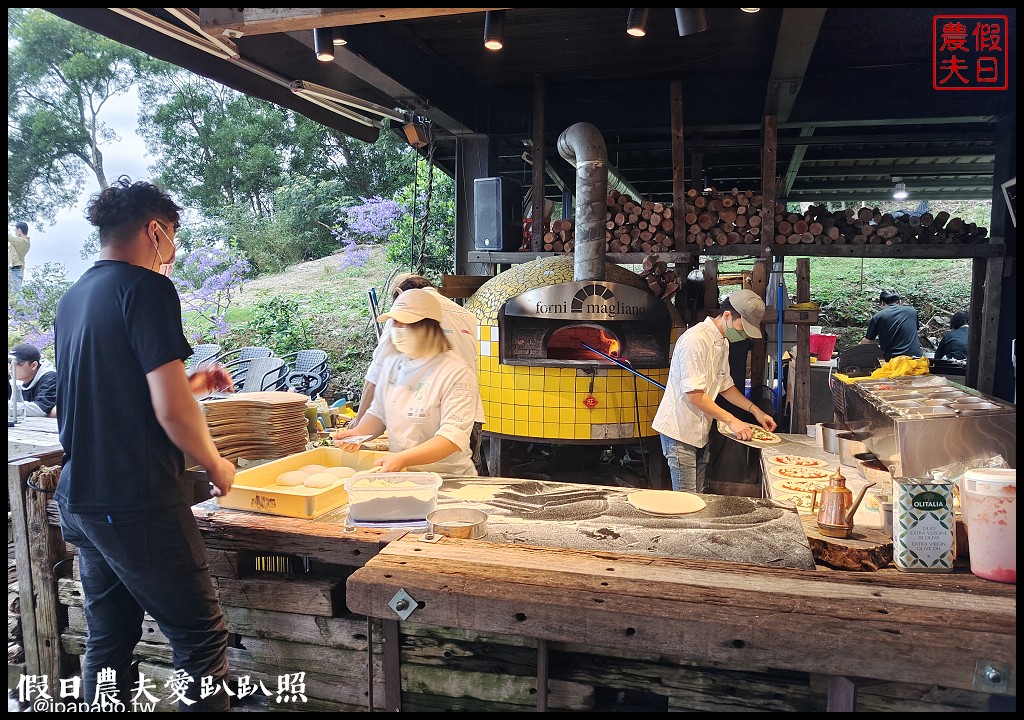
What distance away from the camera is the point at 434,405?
11.0 ft

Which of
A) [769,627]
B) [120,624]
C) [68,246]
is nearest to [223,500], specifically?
[120,624]

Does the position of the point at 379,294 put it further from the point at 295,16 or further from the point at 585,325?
the point at 295,16

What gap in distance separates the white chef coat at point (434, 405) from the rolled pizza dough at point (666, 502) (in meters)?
0.92

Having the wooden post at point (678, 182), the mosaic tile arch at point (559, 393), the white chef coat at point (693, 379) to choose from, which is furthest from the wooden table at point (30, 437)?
the wooden post at point (678, 182)

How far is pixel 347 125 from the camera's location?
21.6 feet

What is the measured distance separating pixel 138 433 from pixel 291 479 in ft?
2.32

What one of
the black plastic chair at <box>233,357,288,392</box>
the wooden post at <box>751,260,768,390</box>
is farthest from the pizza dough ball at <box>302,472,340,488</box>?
the black plastic chair at <box>233,357,288,392</box>

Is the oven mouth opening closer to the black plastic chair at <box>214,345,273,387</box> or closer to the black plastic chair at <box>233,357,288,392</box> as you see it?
the black plastic chair at <box>233,357,288,392</box>

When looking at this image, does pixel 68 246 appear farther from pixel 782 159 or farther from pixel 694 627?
pixel 694 627

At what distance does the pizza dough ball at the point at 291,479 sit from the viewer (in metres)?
2.76

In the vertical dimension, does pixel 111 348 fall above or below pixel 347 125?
below

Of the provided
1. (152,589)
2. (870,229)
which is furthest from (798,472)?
(870,229)

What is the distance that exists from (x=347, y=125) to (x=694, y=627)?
6076mm

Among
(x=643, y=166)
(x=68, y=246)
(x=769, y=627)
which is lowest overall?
(x=769, y=627)
